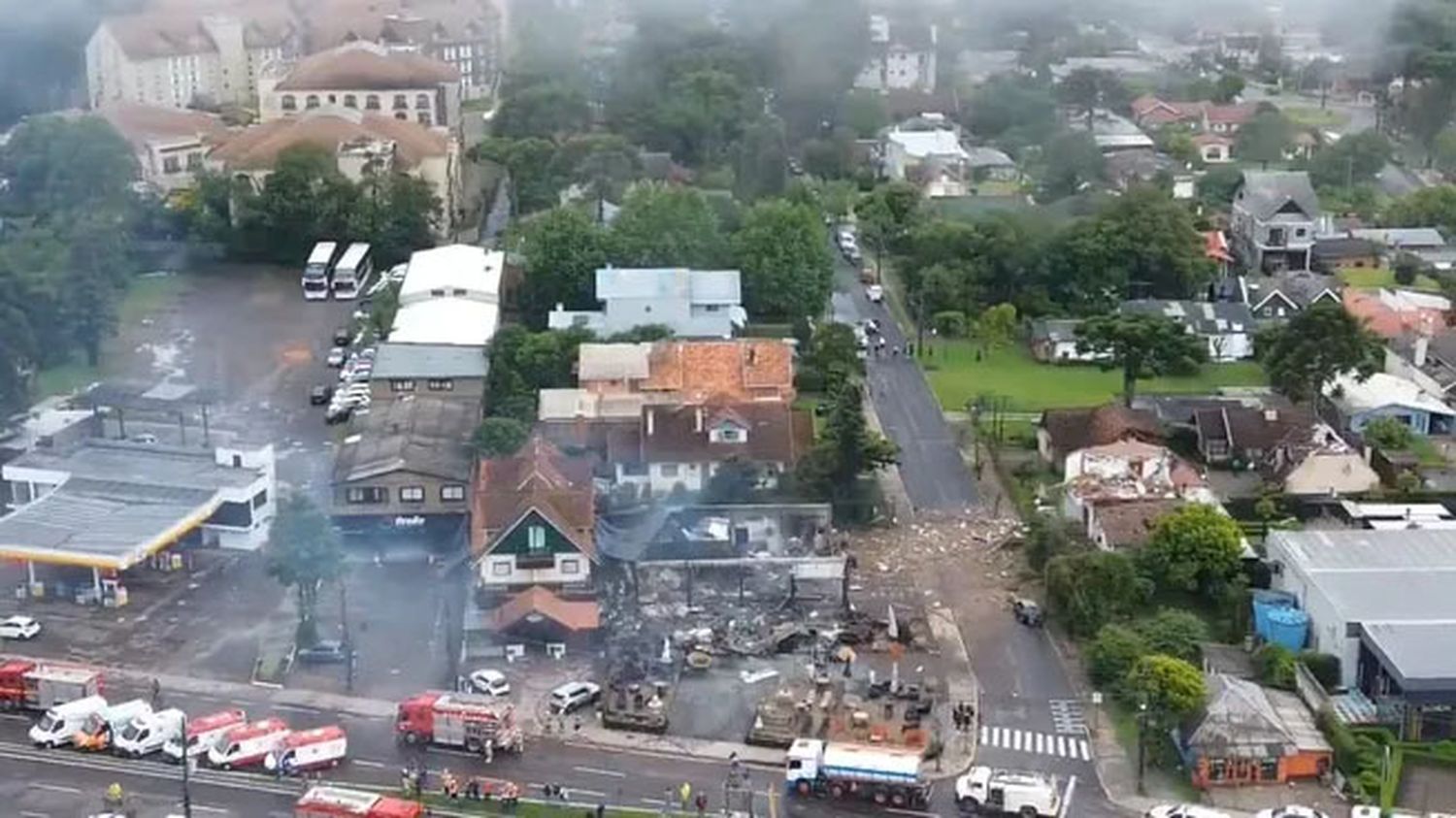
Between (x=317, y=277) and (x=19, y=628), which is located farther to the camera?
(x=317, y=277)

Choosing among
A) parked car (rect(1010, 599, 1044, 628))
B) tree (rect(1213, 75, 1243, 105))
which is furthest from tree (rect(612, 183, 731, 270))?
tree (rect(1213, 75, 1243, 105))

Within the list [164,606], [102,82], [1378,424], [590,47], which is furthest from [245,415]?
[590,47]

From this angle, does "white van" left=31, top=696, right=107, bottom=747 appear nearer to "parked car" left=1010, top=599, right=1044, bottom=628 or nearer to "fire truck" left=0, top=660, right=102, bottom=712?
"fire truck" left=0, top=660, right=102, bottom=712

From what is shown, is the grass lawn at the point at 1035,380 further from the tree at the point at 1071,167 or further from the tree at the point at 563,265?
the tree at the point at 1071,167

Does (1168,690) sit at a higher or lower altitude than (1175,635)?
higher

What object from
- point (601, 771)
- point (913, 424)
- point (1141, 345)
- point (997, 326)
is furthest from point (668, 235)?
point (601, 771)

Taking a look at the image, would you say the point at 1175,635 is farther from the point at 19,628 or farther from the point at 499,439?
the point at 19,628

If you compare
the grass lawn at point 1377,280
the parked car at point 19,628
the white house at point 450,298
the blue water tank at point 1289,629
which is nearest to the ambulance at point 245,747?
the parked car at point 19,628
